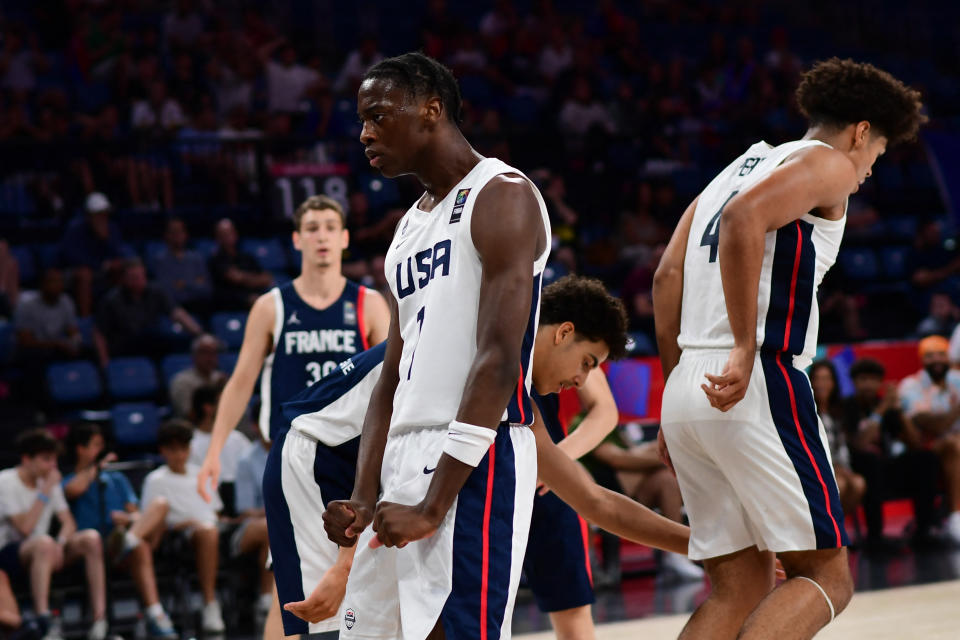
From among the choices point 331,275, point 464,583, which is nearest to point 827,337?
point 331,275

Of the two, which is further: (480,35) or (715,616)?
(480,35)

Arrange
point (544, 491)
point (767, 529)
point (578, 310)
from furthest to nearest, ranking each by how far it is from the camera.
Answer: point (544, 491) → point (578, 310) → point (767, 529)

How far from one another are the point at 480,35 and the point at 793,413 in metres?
11.4

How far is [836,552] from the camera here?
316 centimetres

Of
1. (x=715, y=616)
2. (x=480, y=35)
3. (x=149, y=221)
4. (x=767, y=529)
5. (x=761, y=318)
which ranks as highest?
(x=480, y=35)

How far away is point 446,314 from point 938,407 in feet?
26.4

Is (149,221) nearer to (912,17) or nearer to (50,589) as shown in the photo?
(50,589)

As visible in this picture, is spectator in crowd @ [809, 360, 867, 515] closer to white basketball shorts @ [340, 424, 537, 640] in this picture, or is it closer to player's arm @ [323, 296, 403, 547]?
player's arm @ [323, 296, 403, 547]

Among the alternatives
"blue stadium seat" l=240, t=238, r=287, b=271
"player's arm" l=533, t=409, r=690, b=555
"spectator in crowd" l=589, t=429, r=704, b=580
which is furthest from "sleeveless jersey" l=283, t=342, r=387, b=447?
"blue stadium seat" l=240, t=238, r=287, b=271

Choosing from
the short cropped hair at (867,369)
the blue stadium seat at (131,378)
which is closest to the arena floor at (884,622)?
the short cropped hair at (867,369)

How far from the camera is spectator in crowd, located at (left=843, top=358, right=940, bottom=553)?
877 centimetres

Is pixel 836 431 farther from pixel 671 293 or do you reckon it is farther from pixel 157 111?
pixel 157 111

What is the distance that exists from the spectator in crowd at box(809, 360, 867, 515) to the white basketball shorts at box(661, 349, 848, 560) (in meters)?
5.64

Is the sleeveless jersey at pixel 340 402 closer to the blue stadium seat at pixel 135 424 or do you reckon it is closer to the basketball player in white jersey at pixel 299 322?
the basketball player in white jersey at pixel 299 322
